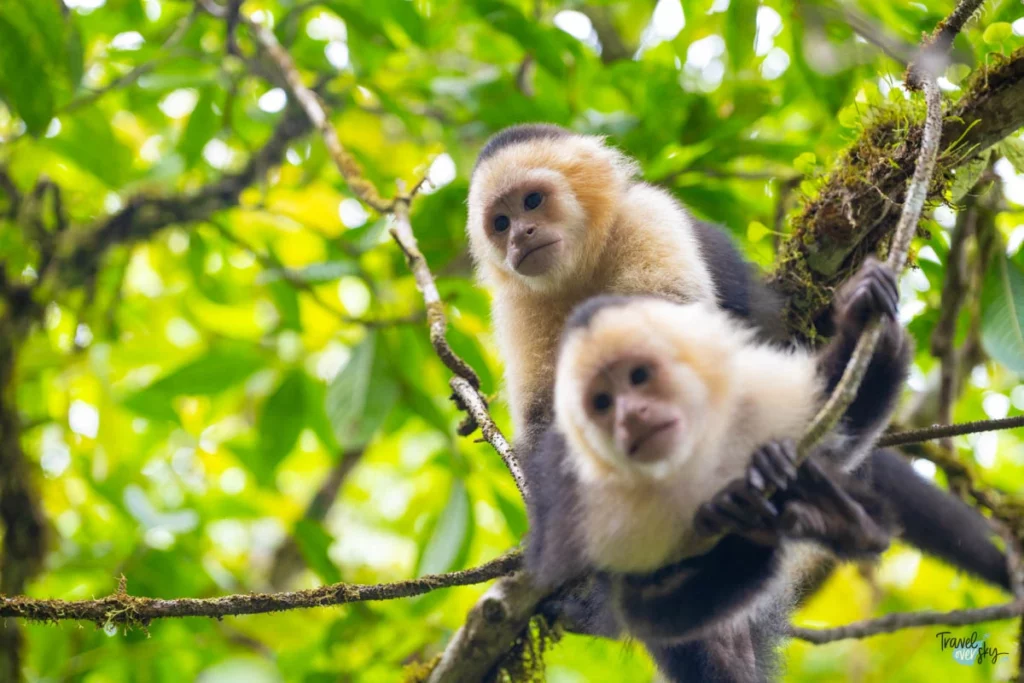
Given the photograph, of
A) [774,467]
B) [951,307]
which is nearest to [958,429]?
[774,467]

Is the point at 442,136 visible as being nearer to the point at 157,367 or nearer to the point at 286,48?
the point at 286,48

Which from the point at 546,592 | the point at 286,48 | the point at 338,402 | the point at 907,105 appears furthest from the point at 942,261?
the point at 286,48

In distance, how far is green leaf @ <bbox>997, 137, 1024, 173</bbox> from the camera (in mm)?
3230

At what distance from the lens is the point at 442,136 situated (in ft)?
18.8

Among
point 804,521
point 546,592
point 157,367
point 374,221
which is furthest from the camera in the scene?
point 157,367

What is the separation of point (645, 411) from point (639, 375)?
13cm

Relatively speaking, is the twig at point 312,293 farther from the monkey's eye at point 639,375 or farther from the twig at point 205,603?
the monkey's eye at point 639,375

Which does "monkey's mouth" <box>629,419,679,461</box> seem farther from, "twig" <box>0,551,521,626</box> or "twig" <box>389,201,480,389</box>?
"twig" <box>389,201,480,389</box>

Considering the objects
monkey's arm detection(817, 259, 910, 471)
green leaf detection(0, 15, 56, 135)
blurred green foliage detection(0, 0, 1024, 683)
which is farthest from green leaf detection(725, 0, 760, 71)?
green leaf detection(0, 15, 56, 135)

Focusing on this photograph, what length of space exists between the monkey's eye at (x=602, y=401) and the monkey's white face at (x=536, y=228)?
1495 mm

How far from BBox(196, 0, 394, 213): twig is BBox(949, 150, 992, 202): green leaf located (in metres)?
2.28

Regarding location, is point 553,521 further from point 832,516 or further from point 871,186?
point 871,186

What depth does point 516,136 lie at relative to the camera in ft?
13.4

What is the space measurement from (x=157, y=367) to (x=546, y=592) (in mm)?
4373
